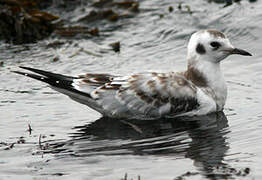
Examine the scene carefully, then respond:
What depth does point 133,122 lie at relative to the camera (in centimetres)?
850

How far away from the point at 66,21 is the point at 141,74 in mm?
5350

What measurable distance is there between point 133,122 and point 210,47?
4.87 feet

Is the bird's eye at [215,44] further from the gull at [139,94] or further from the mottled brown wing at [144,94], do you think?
the mottled brown wing at [144,94]

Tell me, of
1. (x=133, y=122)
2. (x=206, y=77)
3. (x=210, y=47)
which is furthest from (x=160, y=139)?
(x=210, y=47)

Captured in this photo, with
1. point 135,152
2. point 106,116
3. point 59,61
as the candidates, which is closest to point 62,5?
point 59,61

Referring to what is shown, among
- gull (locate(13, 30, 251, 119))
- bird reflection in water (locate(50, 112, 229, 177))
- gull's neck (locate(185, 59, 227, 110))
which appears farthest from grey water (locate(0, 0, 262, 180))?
gull's neck (locate(185, 59, 227, 110))

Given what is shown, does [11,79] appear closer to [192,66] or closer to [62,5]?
[192,66]

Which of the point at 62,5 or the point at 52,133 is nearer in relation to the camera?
the point at 52,133

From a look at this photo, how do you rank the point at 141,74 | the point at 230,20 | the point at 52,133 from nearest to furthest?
the point at 52,133 → the point at 141,74 → the point at 230,20

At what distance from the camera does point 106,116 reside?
345 inches

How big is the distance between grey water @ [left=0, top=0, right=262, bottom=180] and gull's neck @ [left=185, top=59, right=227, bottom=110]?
32 centimetres

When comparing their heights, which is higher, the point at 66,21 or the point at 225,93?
the point at 66,21

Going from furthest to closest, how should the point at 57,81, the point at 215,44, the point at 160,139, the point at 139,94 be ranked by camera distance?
the point at 215,44, the point at 139,94, the point at 57,81, the point at 160,139

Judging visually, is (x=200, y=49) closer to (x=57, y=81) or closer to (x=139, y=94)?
(x=139, y=94)
